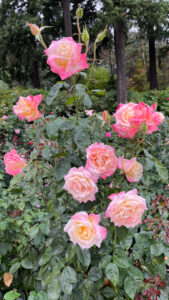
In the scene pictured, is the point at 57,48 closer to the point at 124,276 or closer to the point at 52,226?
the point at 52,226

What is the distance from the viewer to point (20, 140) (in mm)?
4543

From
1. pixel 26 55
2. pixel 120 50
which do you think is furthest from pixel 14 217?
pixel 26 55

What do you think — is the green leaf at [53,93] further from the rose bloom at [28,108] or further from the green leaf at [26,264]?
the green leaf at [26,264]

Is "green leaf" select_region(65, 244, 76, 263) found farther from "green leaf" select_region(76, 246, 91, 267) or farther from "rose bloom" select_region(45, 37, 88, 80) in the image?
"rose bloom" select_region(45, 37, 88, 80)

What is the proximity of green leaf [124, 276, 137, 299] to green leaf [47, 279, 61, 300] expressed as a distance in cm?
26

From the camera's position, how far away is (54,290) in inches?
37.8

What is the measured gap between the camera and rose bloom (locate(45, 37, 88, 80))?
31.4 inches

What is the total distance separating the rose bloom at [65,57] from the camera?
2.62 ft

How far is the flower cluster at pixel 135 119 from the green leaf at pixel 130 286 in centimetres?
57

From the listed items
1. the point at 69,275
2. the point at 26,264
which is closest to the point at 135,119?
the point at 69,275

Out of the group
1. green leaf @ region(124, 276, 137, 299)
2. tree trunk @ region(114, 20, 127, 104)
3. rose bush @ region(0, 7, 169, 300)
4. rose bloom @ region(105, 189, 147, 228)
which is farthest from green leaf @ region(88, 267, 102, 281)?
tree trunk @ region(114, 20, 127, 104)

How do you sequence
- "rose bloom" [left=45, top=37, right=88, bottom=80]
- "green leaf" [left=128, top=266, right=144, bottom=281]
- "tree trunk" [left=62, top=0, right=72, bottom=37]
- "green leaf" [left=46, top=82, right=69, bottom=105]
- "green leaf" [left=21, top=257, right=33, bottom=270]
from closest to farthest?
"rose bloom" [left=45, top=37, right=88, bottom=80] → "green leaf" [left=46, top=82, right=69, bottom=105] → "green leaf" [left=128, top=266, right=144, bottom=281] → "green leaf" [left=21, top=257, right=33, bottom=270] → "tree trunk" [left=62, top=0, right=72, bottom=37]

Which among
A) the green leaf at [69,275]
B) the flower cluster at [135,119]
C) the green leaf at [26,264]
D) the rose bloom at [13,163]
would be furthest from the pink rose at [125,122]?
the green leaf at [26,264]

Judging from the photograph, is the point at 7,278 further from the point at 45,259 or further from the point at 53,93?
the point at 53,93
